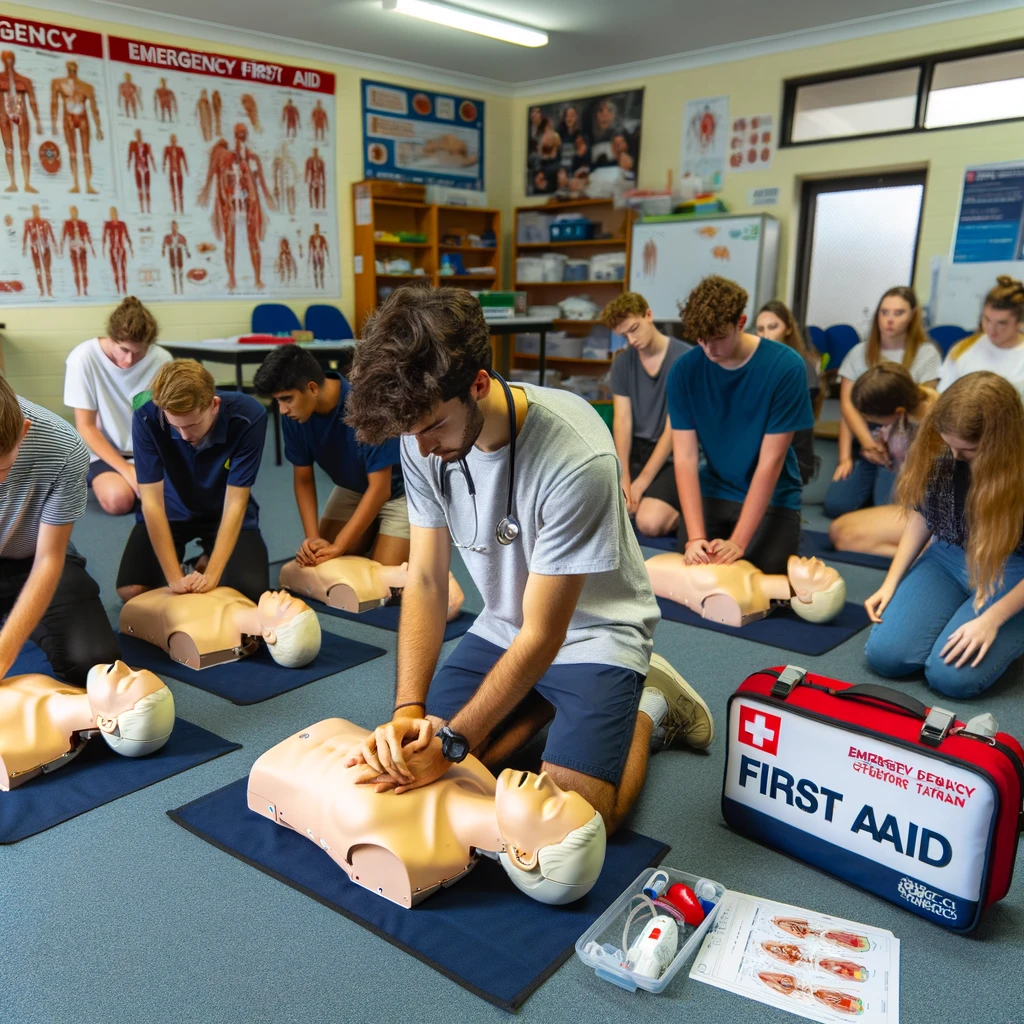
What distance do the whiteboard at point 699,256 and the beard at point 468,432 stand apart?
4.81 m

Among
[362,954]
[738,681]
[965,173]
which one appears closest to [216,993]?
[362,954]

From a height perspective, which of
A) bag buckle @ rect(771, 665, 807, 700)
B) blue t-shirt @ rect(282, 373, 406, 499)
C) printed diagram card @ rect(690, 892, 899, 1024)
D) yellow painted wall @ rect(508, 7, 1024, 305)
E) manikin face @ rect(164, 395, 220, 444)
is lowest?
printed diagram card @ rect(690, 892, 899, 1024)

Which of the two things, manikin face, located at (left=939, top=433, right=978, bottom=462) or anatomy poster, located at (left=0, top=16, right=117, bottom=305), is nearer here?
manikin face, located at (left=939, top=433, right=978, bottom=462)

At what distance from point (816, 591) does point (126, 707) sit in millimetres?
1914

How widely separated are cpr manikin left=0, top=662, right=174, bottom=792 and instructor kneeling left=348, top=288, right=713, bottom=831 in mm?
581

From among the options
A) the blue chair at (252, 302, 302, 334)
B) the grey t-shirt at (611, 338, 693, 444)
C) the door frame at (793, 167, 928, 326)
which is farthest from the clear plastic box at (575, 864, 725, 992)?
the blue chair at (252, 302, 302, 334)

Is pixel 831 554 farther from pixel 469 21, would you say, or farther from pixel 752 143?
pixel 469 21

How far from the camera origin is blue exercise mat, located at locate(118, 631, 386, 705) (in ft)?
7.32

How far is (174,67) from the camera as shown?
18.1 feet

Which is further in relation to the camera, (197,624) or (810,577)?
(810,577)

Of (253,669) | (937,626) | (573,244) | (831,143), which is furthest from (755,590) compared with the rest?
(573,244)

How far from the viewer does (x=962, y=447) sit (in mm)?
1987

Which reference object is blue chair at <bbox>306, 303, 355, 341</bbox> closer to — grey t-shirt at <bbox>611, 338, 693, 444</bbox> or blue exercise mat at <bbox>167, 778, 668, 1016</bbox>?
grey t-shirt at <bbox>611, 338, 693, 444</bbox>

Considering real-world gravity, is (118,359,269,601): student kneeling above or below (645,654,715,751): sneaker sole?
above
